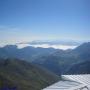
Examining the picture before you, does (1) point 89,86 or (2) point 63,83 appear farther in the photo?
(2) point 63,83

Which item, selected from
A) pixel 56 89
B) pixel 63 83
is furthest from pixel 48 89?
pixel 63 83

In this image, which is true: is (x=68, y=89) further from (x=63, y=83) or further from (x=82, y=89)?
(x=63, y=83)

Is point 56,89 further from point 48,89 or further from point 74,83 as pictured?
point 74,83

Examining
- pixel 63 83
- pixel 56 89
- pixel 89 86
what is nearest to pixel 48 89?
pixel 56 89

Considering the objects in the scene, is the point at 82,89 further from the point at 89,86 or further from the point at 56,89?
the point at 56,89

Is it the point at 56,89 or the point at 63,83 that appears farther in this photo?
the point at 63,83

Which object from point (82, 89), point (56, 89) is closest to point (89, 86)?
point (82, 89)

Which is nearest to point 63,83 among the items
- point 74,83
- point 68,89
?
point 74,83
